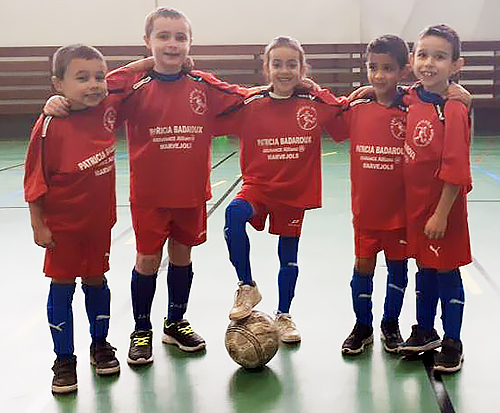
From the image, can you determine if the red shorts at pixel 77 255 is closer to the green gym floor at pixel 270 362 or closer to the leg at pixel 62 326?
the leg at pixel 62 326

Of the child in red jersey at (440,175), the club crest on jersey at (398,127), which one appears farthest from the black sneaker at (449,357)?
the club crest on jersey at (398,127)

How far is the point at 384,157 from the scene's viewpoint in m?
2.75

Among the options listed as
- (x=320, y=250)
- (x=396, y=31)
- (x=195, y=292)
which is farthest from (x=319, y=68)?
(x=195, y=292)

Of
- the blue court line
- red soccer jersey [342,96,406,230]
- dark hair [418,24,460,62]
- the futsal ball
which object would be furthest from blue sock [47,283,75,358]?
the blue court line

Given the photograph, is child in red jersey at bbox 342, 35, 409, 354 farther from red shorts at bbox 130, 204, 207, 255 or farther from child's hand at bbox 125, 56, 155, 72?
child's hand at bbox 125, 56, 155, 72

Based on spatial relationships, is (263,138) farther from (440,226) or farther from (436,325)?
(436,325)

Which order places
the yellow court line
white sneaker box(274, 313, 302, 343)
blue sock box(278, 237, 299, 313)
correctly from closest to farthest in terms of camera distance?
1. white sneaker box(274, 313, 302, 343)
2. blue sock box(278, 237, 299, 313)
3. the yellow court line

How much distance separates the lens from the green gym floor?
8.00 feet

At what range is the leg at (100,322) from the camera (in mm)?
2729

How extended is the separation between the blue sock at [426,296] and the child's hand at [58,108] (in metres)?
1.64

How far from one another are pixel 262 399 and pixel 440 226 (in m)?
0.96

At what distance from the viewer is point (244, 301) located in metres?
2.69

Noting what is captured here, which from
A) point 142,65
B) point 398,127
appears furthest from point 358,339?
point 142,65

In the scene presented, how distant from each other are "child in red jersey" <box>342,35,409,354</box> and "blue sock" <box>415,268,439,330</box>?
0.11 m
